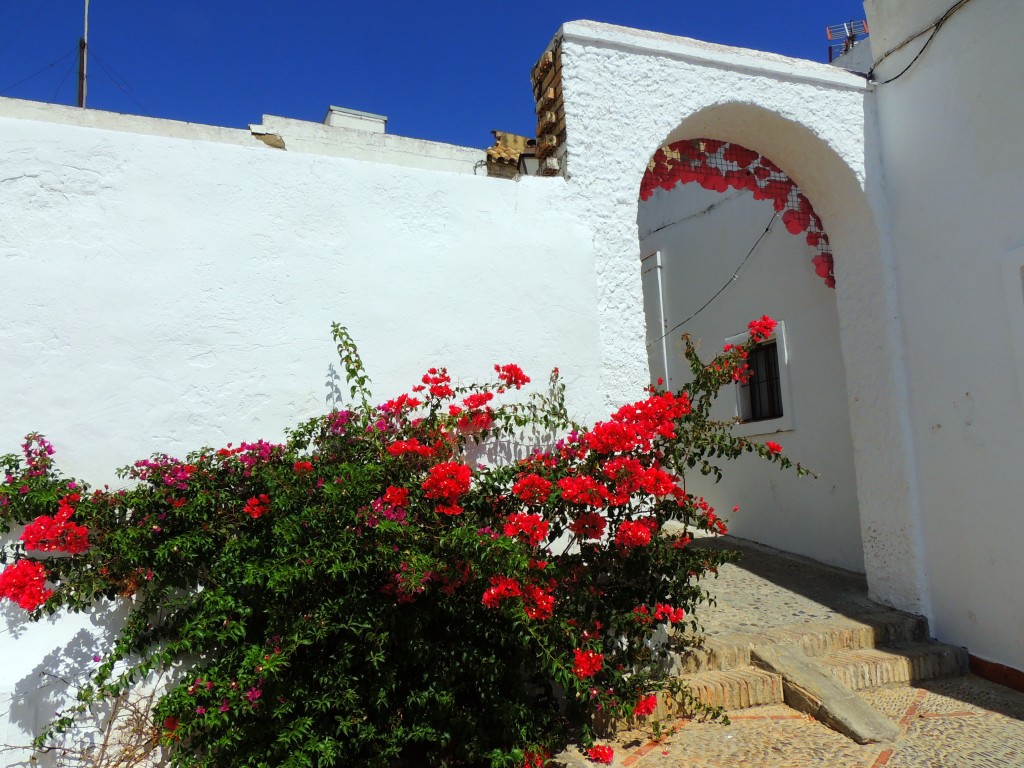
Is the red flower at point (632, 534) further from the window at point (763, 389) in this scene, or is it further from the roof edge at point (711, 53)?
the window at point (763, 389)

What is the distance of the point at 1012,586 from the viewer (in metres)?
4.20

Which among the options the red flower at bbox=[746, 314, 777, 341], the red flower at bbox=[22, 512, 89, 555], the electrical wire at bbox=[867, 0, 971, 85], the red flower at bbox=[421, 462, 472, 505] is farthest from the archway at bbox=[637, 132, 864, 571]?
the red flower at bbox=[22, 512, 89, 555]

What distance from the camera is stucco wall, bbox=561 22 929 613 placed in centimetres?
432

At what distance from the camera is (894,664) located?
4289 mm

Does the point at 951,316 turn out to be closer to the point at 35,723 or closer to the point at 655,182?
the point at 655,182

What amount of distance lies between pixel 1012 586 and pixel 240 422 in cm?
406

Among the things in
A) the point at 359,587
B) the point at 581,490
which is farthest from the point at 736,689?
the point at 359,587

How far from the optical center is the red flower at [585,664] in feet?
9.83

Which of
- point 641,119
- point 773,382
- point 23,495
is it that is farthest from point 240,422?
point 773,382

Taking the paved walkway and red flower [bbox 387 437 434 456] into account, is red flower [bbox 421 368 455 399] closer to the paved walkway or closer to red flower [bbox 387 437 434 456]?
red flower [bbox 387 437 434 456]

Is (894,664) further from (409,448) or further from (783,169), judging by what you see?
(783,169)

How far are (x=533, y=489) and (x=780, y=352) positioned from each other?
4.33 metres

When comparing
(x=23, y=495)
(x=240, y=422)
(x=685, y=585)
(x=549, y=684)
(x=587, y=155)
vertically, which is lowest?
(x=549, y=684)

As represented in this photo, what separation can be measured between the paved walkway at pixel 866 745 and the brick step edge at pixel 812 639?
6.4 inches
